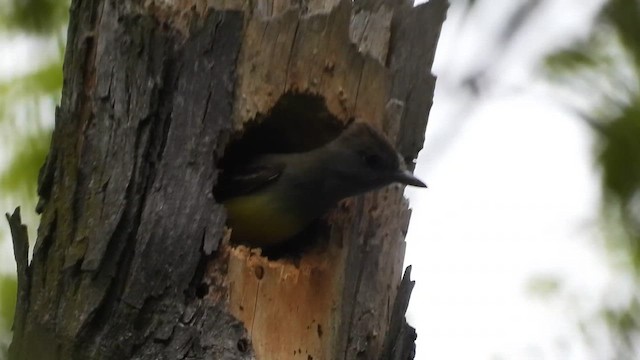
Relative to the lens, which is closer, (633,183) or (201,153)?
(633,183)

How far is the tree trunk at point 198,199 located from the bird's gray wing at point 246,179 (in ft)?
0.36

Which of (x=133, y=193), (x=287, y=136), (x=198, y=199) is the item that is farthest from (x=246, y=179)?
(x=133, y=193)

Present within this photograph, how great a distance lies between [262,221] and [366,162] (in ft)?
1.70

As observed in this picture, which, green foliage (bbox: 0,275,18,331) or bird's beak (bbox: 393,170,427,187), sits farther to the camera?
bird's beak (bbox: 393,170,427,187)

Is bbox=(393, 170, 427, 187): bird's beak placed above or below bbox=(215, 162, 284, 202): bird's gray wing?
below

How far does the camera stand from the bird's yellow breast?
16.4 ft

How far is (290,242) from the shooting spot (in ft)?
16.7

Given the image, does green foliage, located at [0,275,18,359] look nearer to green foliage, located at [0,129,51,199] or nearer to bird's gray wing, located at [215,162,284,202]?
green foliage, located at [0,129,51,199]

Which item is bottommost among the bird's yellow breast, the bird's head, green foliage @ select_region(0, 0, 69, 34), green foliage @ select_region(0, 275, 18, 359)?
green foliage @ select_region(0, 275, 18, 359)

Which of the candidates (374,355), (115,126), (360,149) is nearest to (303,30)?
(360,149)

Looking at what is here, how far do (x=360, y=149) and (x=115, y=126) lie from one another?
3.60 feet

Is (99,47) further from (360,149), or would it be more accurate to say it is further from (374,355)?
(374,355)

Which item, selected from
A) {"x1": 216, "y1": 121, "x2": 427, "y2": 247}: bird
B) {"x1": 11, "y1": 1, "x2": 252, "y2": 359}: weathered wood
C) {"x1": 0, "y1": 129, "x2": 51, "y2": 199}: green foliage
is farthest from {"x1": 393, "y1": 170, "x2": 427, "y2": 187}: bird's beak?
{"x1": 0, "y1": 129, "x2": 51, "y2": 199}: green foliage

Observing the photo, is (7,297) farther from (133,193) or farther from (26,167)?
(133,193)
